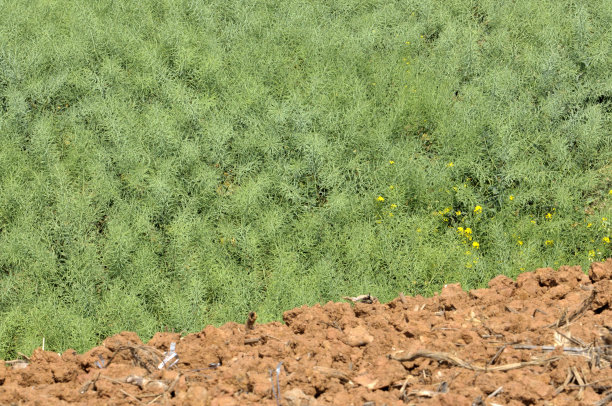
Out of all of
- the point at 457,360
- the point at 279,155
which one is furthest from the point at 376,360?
the point at 279,155

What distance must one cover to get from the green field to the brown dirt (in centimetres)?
100

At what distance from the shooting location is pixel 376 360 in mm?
2947

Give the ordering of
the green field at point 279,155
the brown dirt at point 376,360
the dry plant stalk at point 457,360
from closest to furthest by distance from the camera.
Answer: the brown dirt at point 376,360, the dry plant stalk at point 457,360, the green field at point 279,155

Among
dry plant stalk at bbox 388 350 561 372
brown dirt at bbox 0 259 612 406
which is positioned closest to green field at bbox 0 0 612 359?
brown dirt at bbox 0 259 612 406

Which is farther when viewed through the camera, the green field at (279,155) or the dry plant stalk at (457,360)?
the green field at (279,155)

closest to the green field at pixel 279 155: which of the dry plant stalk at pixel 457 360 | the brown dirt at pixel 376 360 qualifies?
the brown dirt at pixel 376 360

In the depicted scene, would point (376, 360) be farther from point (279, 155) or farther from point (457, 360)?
point (279, 155)

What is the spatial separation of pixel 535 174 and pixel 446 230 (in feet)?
3.24

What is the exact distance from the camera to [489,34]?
25.0 ft

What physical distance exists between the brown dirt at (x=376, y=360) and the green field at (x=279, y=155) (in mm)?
997

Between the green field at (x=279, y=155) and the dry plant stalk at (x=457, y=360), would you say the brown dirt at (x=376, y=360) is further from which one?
the green field at (x=279, y=155)

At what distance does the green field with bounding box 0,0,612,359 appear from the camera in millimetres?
4691

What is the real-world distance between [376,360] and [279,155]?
310 centimetres

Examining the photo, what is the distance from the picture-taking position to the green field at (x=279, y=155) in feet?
15.4
